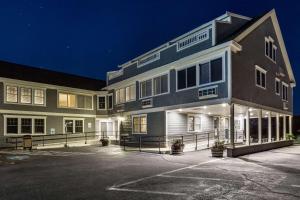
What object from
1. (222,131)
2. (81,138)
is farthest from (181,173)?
(81,138)

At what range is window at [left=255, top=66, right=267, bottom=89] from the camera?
20394 millimetres

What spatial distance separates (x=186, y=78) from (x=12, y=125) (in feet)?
52.4

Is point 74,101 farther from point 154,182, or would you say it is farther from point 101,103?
point 154,182

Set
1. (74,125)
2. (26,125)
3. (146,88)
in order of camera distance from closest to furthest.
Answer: (146,88), (26,125), (74,125)

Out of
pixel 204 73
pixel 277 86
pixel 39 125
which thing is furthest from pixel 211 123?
pixel 39 125

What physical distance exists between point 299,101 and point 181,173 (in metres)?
123

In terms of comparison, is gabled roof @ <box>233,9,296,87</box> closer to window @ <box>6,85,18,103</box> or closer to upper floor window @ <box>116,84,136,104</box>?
upper floor window @ <box>116,84,136,104</box>

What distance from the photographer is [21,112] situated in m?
25.6

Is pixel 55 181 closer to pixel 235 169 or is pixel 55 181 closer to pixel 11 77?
pixel 235 169

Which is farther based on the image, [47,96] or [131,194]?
[47,96]

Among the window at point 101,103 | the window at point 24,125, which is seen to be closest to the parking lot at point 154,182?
the window at point 24,125

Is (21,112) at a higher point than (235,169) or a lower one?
higher

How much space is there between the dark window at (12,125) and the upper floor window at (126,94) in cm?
968

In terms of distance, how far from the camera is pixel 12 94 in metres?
25.3
